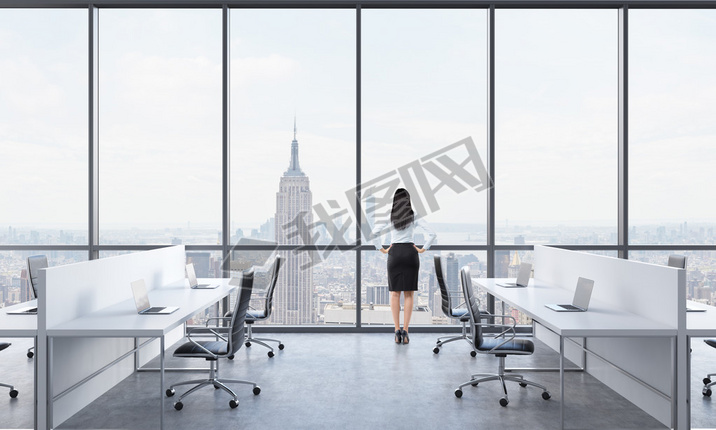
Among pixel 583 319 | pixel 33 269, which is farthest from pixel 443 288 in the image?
pixel 33 269

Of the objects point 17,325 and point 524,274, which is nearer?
point 17,325

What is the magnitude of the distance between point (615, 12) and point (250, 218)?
5.23 m

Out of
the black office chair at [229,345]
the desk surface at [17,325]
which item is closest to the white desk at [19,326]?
the desk surface at [17,325]

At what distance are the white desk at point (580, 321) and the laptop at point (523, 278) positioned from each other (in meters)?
0.47

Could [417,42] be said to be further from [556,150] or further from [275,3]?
[556,150]

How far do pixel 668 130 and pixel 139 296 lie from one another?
6205 millimetres

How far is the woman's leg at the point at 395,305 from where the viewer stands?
5.38 m

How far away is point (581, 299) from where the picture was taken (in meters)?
3.60

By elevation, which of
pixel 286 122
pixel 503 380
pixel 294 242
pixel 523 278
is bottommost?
pixel 503 380

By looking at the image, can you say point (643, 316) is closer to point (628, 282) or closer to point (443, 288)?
point (628, 282)

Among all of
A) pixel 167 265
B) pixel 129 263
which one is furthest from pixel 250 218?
pixel 129 263

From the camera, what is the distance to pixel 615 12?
594 cm

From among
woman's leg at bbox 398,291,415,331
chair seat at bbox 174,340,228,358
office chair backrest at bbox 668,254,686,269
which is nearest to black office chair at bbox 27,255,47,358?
chair seat at bbox 174,340,228,358

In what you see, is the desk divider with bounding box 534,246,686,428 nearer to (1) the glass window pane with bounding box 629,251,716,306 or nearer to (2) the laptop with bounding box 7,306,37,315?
(1) the glass window pane with bounding box 629,251,716,306
